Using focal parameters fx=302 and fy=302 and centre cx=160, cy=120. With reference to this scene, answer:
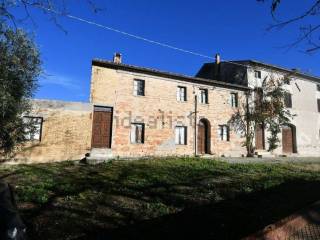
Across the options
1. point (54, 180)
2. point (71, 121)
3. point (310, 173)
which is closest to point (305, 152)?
point (310, 173)

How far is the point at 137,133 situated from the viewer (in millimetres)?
19297

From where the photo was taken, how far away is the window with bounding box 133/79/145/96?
19.7m

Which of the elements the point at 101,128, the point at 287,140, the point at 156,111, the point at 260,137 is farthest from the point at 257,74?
the point at 101,128

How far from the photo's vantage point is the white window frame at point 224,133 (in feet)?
73.4

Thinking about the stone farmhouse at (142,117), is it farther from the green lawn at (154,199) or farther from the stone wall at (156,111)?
the green lawn at (154,199)

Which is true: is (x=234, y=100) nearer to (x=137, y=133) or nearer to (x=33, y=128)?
(x=137, y=133)

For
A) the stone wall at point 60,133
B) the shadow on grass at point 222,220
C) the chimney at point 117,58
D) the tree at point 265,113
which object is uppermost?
the chimney at point 117,58

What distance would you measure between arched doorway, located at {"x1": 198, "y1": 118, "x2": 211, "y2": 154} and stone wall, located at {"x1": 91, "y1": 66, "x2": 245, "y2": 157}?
0.96 ft

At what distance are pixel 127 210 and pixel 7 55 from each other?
925 centimetres

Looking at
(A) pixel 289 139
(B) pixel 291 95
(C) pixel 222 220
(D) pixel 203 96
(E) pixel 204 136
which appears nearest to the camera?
(C) pixel 222 220

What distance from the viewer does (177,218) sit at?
6.68 metres

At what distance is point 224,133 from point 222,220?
1658cm

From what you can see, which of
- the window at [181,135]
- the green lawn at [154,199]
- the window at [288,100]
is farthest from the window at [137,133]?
the window at [288,100]

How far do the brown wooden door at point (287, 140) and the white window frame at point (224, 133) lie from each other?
657cm
